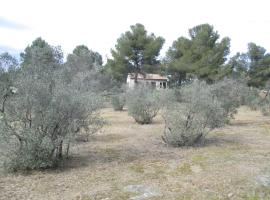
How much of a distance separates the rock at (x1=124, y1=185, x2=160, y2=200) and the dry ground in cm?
5

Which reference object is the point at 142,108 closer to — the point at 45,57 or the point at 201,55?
the point at 45,57

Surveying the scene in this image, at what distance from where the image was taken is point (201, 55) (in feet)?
89.6

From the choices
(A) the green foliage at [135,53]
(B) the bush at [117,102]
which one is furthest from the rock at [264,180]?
(A) the green foliage at [135,53]

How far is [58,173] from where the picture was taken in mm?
6359

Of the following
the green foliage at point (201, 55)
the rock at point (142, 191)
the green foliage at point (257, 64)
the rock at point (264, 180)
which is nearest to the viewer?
the rock at point (142, 191)

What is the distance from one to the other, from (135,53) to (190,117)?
20.2m

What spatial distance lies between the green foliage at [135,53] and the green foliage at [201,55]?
1.66 m

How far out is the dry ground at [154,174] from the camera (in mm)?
5199

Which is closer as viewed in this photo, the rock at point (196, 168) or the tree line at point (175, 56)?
the rock at point (196, 168)

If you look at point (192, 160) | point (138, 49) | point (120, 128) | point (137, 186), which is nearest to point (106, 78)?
point (138, 49)

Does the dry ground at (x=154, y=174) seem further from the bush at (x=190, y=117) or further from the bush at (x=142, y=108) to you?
the bush at (x=142, y=108)

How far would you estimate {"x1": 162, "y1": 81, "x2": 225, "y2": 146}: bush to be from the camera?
9258mm

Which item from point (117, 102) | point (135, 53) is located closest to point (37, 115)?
point (117, 102)

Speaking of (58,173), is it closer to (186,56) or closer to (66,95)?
(66,95)
